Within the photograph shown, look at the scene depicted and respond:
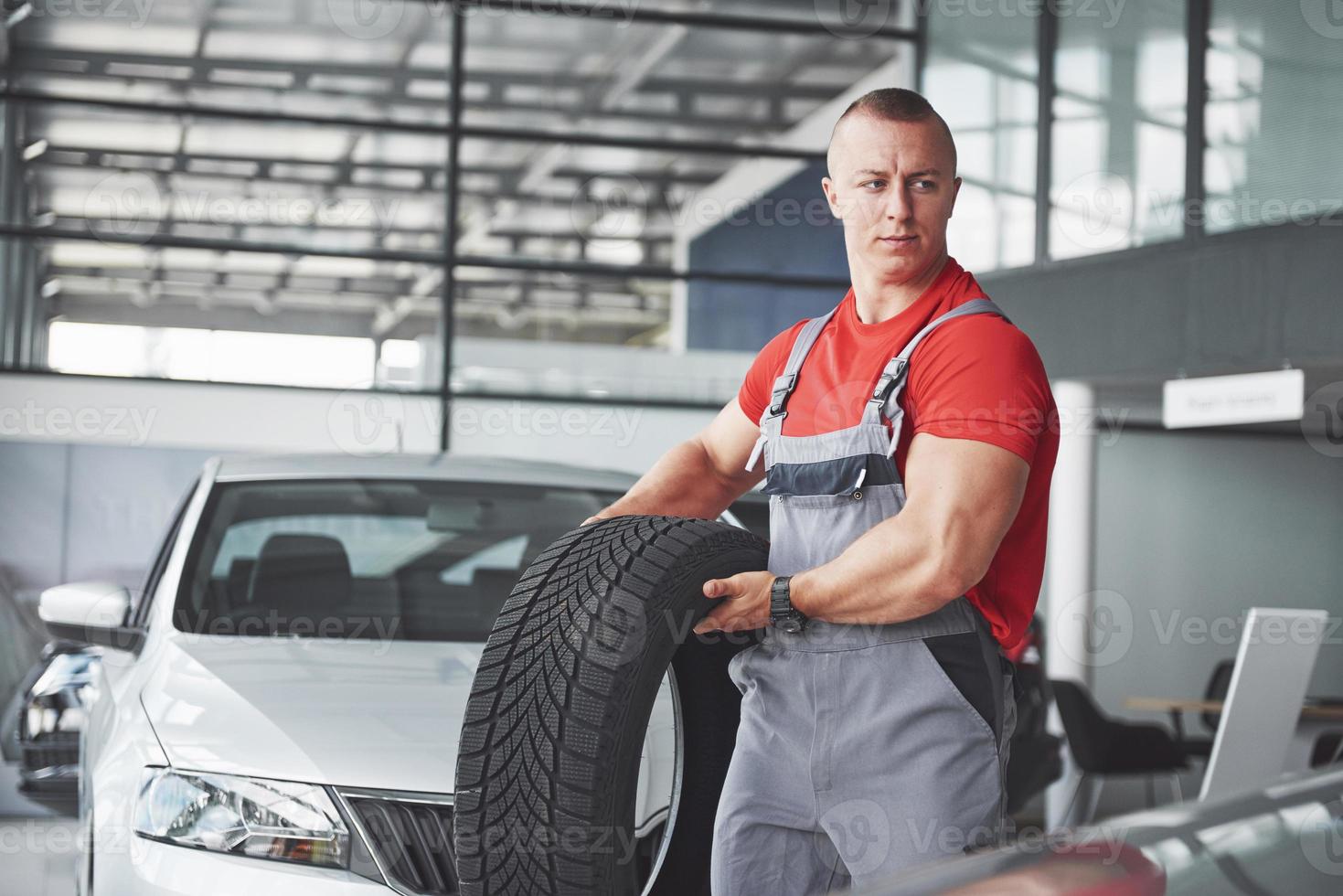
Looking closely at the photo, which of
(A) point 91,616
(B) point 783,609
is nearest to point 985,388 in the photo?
(B) point 783,609

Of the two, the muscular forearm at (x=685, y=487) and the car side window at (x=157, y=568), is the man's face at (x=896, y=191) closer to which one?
the muscular forearm at (x=685, y=487)

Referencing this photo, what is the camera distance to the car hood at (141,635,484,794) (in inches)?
89.5

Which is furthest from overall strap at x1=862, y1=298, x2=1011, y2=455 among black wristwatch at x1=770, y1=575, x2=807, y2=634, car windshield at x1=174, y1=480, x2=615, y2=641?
car windshield at x1=174, y1=480, x2=615, y2=641

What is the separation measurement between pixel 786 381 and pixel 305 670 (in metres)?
Result: 1.19

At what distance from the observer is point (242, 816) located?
2283 mm

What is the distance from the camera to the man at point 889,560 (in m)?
1.68

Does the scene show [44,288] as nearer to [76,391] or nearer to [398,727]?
[76,391]

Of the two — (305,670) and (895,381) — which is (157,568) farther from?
(895,381)

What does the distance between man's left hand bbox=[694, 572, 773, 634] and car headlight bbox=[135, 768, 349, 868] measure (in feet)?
2.65

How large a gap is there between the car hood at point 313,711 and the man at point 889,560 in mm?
646

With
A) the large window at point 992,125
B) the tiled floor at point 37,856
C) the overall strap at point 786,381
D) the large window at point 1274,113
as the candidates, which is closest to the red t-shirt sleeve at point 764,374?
the overall strap at point 786,381

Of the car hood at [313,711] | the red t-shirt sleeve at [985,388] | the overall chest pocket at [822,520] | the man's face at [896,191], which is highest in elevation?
the man's face at [896,191]

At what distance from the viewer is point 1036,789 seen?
16.5ft

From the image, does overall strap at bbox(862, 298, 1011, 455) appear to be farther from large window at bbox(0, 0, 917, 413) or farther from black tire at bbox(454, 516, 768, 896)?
large window at bbox(0, 0, 917, 413)
